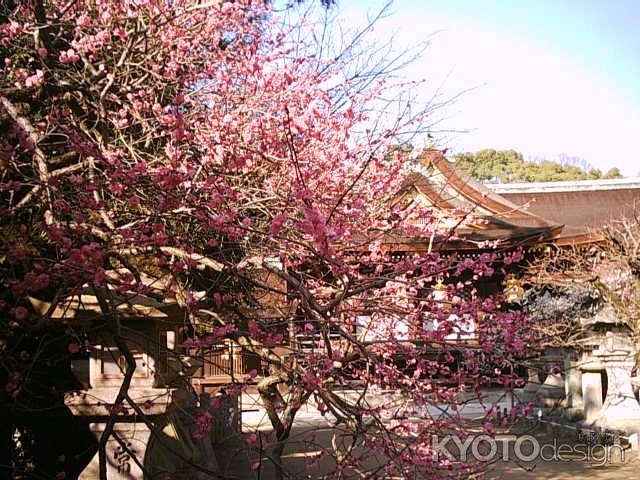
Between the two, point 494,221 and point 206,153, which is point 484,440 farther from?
point 494,221

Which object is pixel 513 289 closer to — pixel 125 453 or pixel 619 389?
pixel 619 389

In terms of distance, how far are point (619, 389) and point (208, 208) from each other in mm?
7744

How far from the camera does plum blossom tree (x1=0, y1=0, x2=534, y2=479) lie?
366 cm

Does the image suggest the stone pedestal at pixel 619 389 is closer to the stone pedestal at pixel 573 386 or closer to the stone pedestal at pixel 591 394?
the stone pedestal at pixel 591 394

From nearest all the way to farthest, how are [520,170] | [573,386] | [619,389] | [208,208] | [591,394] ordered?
[208,208] → [619,389] → [591,394] → [573,386] → [520,170]

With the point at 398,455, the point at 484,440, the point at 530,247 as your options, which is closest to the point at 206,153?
the point at 398,455

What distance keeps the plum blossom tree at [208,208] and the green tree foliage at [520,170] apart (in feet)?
91.2

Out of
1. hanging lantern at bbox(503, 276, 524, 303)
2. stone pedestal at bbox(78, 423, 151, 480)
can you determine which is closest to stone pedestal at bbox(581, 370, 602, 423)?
hanging lantern at bbox(503, 276, 524, 303)

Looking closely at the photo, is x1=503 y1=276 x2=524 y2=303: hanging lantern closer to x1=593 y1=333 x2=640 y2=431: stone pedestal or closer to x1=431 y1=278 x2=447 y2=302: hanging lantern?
Answer: x1=431 y1=278 x2=447 y2=302: hanging lantern

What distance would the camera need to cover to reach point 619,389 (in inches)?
386

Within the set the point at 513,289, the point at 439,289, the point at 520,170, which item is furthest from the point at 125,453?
the point at 520,170

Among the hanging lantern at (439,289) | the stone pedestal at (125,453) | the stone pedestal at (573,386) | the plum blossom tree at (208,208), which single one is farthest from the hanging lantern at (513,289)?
the stone pedestal at (125,453)

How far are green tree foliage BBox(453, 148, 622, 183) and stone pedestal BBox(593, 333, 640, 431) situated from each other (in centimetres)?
2337

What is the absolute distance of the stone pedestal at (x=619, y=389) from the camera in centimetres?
960
